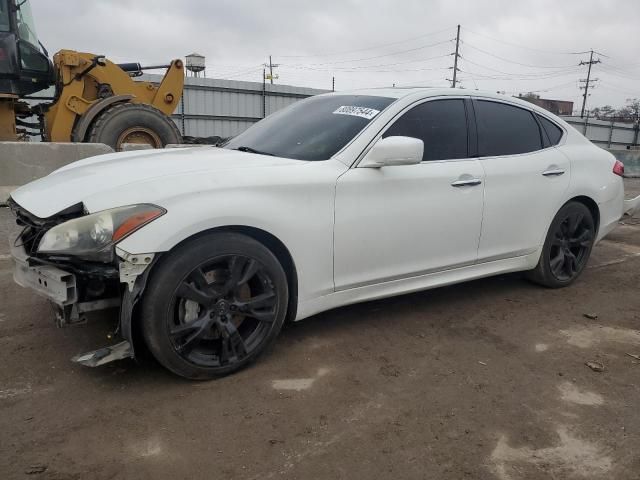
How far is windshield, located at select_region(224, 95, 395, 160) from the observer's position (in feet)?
10.8

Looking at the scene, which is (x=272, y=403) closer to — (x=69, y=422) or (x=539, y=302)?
(x=69, y=422)

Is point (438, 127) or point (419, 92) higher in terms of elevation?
point (419, 92)

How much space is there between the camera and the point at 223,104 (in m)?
18.3

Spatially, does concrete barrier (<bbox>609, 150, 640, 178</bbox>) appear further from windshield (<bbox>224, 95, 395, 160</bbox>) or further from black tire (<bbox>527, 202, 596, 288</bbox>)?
windshield (<bbox>224, 95, 395, 160</bbox>)

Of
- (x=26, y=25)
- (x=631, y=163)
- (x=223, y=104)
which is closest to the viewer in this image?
Result: (x=26, y=25)

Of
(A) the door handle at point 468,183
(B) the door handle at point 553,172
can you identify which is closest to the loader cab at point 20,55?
(A) the door handle at point 468,183

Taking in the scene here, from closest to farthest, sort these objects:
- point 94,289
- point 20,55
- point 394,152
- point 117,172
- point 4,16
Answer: point 94,289 → point 117,172 → point 394,152 → point 4,16 → point 20,55

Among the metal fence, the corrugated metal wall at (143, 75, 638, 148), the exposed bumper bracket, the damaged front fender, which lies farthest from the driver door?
the metal fence

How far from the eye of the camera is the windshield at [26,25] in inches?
311

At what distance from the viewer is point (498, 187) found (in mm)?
3807

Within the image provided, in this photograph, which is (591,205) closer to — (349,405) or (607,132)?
(349,405)

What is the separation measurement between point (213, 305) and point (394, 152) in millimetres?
1368

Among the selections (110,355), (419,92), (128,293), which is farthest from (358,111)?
(110,355)

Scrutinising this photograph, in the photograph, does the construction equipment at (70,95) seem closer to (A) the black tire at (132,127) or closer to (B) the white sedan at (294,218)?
(A) the black tire at (132,127)
